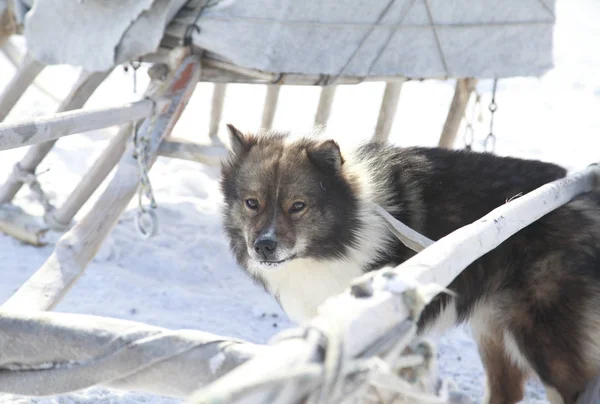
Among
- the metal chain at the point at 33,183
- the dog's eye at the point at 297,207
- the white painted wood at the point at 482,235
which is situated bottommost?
the metal chain at the point at 33,183

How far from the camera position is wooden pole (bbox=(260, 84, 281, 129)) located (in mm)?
6051

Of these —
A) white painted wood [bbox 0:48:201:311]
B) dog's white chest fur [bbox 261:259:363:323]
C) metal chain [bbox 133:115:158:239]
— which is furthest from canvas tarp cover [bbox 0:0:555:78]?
dog's white chest fur [bbox 261:259:363:323]

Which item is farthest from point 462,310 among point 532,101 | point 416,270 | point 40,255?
point 532,101

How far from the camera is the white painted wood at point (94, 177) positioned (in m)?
5.46

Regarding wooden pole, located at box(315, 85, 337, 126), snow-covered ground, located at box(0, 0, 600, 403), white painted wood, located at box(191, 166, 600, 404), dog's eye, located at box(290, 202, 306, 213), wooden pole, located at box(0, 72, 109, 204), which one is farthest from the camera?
wooden pole, located at box(315, 85, 337, 126)

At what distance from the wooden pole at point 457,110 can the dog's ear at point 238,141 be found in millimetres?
2736

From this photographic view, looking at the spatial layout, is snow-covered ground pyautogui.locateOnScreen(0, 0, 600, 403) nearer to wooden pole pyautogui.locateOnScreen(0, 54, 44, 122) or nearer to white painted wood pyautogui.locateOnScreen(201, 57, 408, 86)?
white painted wood pyautogui.locateOnScreen(201, 57, 408, 86)

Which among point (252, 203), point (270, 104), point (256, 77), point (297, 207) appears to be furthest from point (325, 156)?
point (270, 104)

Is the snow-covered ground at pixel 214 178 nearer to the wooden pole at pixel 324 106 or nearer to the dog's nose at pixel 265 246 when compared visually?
Result: the wooden pole at pixel 324 106

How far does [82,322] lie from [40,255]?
4162 millimetres

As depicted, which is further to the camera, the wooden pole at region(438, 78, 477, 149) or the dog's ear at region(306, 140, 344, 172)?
the wooden pole at region(438, 78, 477, 149)

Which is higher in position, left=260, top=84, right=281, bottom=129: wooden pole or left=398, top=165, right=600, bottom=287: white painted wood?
left=260, top=84, right=281, bottom=129: wooden pole

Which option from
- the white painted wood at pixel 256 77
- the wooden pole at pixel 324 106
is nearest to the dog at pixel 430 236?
the white painted wood at pixel 256 77

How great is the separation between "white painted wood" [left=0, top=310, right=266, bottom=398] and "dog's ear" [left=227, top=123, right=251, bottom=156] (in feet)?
5.71
